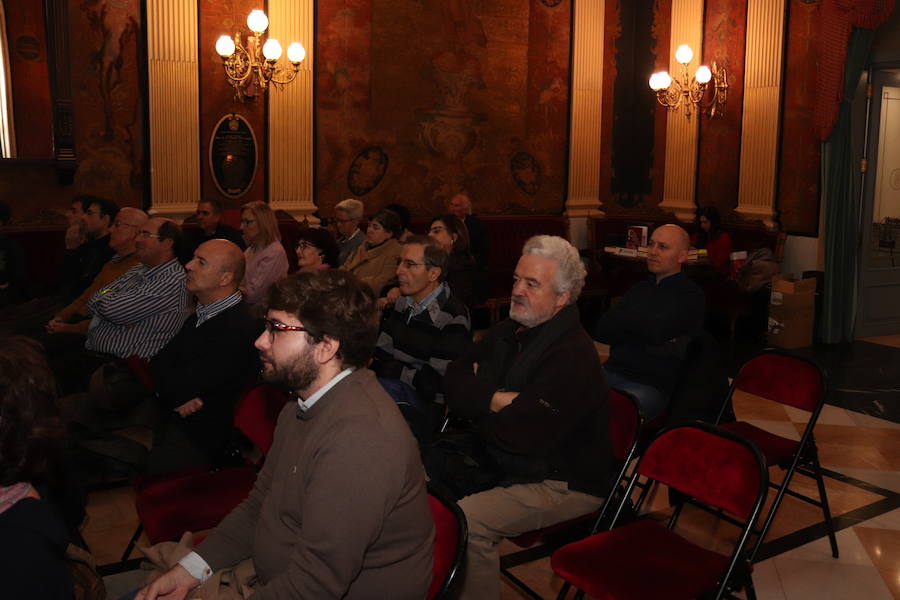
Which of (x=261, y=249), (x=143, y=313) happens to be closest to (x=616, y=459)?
(x=143, y=313)

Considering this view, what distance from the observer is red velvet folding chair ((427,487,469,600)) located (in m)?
2.32

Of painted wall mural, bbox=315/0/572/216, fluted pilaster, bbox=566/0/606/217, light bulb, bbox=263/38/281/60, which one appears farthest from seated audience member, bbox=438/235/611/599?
fluted pilaster, bbox=566/0/606/217

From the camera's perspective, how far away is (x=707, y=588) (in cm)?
274

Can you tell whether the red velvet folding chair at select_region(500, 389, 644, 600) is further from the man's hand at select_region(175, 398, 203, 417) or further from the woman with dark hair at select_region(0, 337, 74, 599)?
the woman with dark hair at select_region(0, 337, 74, 599)

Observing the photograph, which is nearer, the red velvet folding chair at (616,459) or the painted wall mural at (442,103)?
the red velvet folding chair at (616,459)

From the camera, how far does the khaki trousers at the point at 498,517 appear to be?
119 inches

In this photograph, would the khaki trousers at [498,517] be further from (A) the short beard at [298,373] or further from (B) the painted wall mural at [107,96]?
(B) the painted wall mural at [107,96]

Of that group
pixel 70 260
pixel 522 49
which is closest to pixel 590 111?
pixel 522 49

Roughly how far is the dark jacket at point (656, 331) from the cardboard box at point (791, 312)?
14.7 feet

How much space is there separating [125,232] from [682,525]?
12.8 ft

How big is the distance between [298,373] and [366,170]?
25.6ft

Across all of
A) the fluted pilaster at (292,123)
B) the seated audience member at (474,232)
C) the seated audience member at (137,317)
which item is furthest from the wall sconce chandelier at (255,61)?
the seated audience member at (137,317)

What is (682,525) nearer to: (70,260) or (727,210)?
(70,260)

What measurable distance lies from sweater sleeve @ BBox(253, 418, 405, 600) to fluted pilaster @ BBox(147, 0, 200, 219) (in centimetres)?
723
